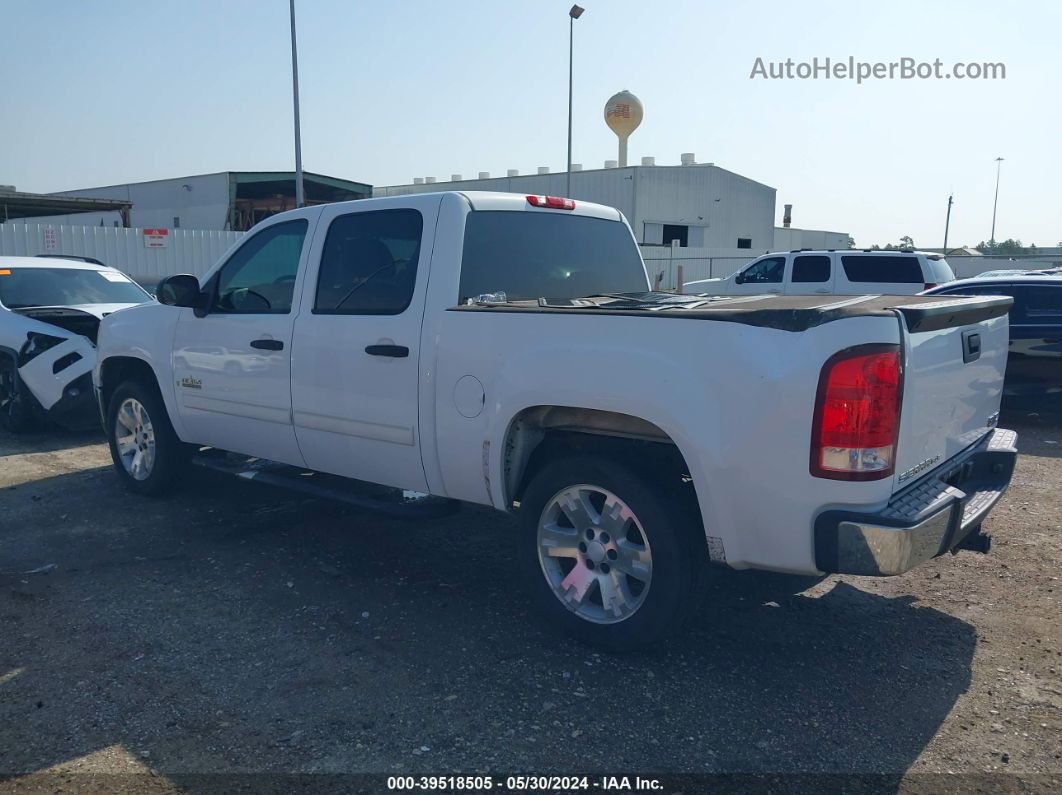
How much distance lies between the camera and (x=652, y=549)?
364 centimetres

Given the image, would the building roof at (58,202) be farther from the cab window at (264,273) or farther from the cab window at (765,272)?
the cab window at (264,273)

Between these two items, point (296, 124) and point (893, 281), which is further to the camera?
point (296, 124)

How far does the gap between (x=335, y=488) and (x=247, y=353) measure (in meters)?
1.08

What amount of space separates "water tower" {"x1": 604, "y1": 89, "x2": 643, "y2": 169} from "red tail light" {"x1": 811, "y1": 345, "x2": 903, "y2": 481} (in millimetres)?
36692

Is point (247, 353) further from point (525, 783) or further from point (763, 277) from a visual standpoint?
point (763, 277)

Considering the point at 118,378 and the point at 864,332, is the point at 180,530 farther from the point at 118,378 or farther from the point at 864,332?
the point at 864,332

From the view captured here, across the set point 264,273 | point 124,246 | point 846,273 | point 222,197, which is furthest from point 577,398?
point 222,197

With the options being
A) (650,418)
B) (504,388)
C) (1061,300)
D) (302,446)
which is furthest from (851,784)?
(1061,300)

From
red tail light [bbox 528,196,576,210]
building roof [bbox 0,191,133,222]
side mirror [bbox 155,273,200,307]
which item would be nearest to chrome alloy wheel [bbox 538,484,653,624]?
red tail light [bbox 528,196,576,210]

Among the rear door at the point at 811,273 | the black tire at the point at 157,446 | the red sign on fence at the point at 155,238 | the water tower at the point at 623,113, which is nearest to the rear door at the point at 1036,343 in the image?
the rear door at the point at 811,273

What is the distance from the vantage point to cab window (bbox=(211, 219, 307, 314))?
5.29 metres

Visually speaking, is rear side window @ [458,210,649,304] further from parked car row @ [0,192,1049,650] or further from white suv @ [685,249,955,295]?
white suv @ [685,249,955,295]

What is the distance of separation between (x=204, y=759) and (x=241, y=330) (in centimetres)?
298

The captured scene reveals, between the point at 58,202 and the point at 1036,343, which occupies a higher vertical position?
the point at 58,202
